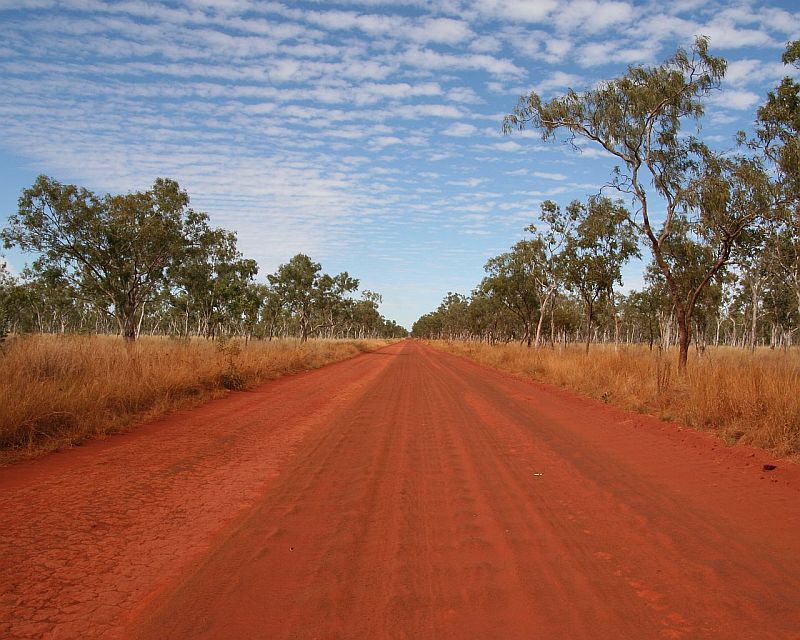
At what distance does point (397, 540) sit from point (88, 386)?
732cm

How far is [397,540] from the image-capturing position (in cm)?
434

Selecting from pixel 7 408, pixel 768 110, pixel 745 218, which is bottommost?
pixel 7 408

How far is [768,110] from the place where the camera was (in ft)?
49.0

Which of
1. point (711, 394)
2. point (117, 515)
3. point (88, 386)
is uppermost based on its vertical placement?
point (711, 394)

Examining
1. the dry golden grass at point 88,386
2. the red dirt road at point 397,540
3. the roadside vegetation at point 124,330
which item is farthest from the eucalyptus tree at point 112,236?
the red dirt road at point 397,540

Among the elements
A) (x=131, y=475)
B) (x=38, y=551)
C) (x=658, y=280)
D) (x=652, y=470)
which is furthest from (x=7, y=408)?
(x=658, y=280)

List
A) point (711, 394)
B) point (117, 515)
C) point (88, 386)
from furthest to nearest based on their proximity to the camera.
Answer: point (711, 394)
point (88, 386)
point (117, 515)

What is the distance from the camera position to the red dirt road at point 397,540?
312 cm

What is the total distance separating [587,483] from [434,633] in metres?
3.76

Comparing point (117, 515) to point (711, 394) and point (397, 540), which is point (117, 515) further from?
point (711, 394)

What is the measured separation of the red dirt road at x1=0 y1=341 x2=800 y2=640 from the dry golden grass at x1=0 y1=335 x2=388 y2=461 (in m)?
0.72

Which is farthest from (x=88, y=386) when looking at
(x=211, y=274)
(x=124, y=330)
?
(x=211, y=274)

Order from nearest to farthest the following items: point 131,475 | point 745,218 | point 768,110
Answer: point 131,475
point 745,218
point 768,110

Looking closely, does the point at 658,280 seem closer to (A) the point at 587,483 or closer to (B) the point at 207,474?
(A) the point at 587,483
